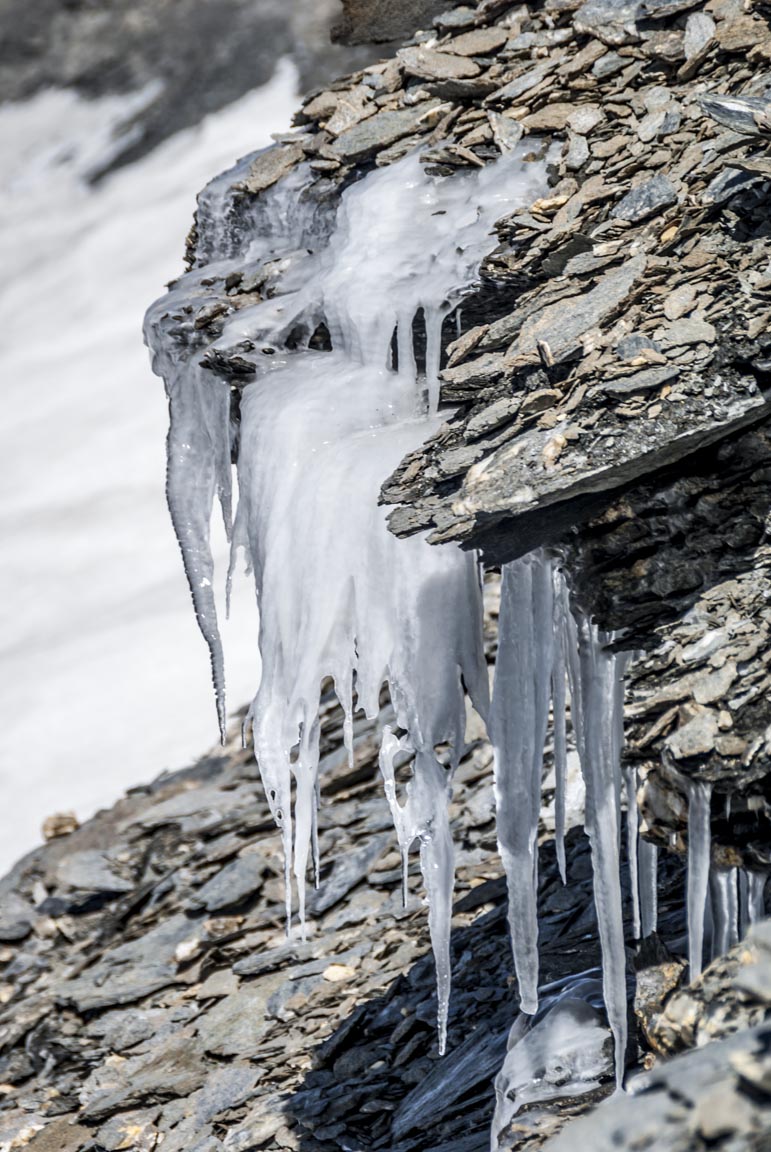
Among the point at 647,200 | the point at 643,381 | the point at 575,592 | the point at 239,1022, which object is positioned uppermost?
the point at 647,200

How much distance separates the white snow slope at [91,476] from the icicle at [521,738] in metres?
9.13

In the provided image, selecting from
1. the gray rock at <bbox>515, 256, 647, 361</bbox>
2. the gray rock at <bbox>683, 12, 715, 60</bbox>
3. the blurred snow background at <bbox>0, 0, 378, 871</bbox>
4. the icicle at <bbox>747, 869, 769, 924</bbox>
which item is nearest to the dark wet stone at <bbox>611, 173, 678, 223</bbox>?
the gray rock at <bbox>515, 256, 647, 361</bbox>

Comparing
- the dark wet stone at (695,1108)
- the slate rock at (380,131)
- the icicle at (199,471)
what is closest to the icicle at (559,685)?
the icicle at (199,471)

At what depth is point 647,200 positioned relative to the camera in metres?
5.51

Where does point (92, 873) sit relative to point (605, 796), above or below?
below

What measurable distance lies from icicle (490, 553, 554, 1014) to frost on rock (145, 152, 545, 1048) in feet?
0.48

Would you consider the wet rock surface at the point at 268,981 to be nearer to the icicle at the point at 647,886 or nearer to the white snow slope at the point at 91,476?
the icicle at the point at 647,886

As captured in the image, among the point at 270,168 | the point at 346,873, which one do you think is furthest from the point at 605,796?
the point at 346,873

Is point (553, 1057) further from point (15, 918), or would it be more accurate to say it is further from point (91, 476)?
point (91, 476)

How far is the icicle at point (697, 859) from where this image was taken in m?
4.30

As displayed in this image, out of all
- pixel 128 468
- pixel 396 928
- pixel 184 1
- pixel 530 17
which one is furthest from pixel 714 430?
pixel 184 1

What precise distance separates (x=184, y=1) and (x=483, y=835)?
3099 cm

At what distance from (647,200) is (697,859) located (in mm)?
2796

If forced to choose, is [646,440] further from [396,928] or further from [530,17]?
[396,928]
